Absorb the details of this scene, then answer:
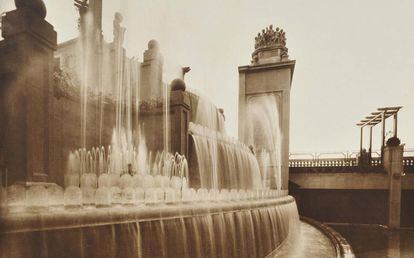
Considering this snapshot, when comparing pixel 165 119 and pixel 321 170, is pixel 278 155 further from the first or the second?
pixel 165 119

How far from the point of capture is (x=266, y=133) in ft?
65.7

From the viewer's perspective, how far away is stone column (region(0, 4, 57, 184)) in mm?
5719

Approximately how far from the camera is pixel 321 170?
63.3ft

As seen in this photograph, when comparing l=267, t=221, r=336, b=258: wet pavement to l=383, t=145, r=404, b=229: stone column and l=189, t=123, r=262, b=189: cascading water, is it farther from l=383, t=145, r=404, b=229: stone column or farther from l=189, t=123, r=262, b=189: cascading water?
l=383, t=145, r=404, b=229: stone column

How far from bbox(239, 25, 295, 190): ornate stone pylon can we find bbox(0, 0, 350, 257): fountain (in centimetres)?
317

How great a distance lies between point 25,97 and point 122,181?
109 inches

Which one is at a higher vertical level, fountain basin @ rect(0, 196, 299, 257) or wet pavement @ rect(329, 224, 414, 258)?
fountain basin @ rect(0, 196, 299, 257)

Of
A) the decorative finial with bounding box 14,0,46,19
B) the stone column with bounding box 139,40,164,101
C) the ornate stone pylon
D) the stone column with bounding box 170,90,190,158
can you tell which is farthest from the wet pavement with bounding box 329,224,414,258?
the stone column with bounding box 139,40,164,101

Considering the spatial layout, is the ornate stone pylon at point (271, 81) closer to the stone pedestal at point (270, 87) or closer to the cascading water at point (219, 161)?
the stone pedestal at point (270, 87)

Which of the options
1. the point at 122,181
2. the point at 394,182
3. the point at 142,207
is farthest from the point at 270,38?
the point at 142,207

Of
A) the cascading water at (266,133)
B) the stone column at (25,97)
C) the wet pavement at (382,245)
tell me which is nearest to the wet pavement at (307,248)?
the wet pavement at (382,245)

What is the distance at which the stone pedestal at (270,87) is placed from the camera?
1963 cm

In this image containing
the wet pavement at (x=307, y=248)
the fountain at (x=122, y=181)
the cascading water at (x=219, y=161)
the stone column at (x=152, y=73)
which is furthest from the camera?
the stone column at (x=152, y=73)

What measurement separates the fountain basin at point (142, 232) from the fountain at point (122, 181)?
0.5 inches
